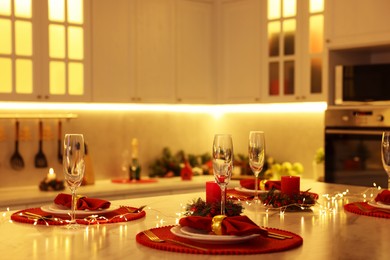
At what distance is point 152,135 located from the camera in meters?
5.17

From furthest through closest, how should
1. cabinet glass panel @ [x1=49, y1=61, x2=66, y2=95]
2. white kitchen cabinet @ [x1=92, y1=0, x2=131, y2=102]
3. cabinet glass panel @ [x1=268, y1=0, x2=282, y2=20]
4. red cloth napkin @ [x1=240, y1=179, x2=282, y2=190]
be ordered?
cabinet glass panel @ [x1=268, y1=0, x2=282, y2=20]
white kitchen cabinet @ [x1=92, y1=0, x2=131, y2=102]
cabinet glass panel @ [x1=49, y1=61, x2=66, y2=95]
red cloth napkin @ [x1=240, y1=179, x2=282, y2=190]

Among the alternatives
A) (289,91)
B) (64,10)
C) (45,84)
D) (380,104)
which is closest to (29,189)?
(45,84)

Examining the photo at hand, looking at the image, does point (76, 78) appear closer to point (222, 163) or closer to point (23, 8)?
point (23, 8)

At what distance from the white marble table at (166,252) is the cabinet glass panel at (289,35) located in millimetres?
2660

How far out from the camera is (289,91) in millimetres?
4742

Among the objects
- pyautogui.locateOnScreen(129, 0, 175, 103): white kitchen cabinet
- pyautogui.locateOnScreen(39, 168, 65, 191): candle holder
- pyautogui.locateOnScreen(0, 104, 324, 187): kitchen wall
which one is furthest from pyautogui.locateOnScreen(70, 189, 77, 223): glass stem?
pyautogui.locateOnScreen(129, 0, 175, 103): white kitchen cabinet

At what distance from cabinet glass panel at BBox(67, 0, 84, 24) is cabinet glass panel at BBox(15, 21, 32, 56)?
Answer: 0.30 metres

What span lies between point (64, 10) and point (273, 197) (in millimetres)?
2632

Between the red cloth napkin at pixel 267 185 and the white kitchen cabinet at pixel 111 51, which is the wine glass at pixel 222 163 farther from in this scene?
the white kitchen cabinet at pixel 111 51

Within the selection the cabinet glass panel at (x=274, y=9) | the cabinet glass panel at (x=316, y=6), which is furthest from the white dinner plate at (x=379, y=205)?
the cabinet glass panel at (x=274, y=9)

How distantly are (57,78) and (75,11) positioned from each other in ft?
1.57

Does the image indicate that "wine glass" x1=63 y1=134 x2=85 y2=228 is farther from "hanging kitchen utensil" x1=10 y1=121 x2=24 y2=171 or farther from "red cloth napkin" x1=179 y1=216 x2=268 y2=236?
"hanging kitchen utensil" x1=10 y1=121 x2=24 y2=171

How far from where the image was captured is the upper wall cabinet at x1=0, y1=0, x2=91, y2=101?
163 inches

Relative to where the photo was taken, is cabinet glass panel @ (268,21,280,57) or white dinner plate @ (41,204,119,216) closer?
white dinner plate @ (41,204,119,216)
